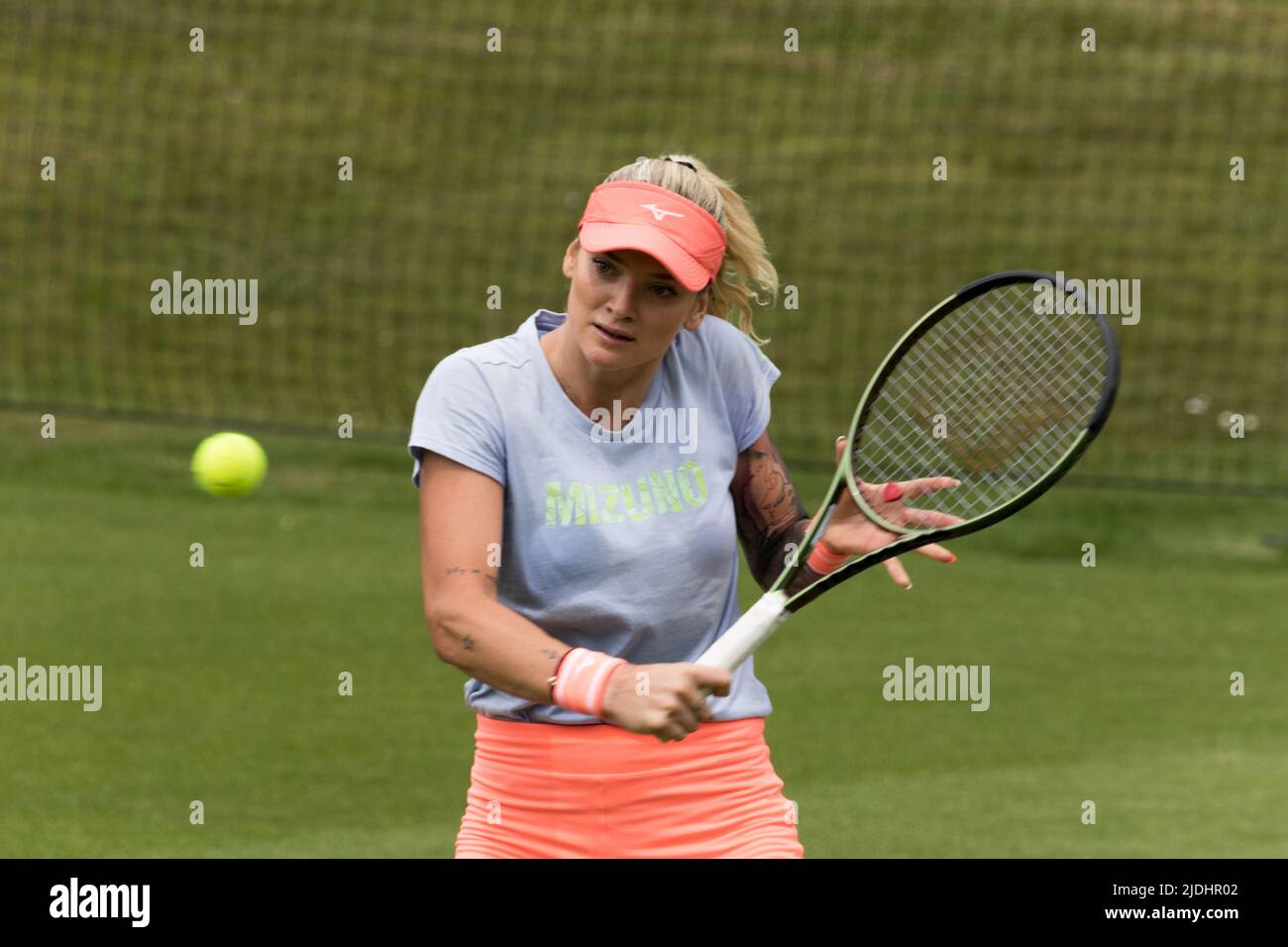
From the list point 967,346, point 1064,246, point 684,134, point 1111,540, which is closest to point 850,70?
point 684,134

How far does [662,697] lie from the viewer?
2.73 m

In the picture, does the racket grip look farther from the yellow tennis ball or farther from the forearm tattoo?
the yellow tennis ball

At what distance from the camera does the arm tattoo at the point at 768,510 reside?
11.1 feet

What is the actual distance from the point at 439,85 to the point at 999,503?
10821 mm

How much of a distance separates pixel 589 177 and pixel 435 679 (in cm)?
659

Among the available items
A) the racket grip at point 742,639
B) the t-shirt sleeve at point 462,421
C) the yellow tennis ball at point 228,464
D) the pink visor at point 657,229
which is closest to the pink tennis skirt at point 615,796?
the racket grip at point 742,639

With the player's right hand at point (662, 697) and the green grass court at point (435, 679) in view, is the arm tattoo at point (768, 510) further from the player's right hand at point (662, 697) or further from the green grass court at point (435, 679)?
the green grass court at point (435, 679)

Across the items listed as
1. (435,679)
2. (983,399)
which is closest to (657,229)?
(983,399)

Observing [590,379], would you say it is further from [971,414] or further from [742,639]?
[971,414]

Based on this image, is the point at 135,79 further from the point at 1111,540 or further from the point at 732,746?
the point at 732,746

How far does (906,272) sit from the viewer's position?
11.7 meters

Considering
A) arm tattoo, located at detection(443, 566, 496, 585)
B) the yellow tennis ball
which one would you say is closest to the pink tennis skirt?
arm tattoo, located at detection(443, 566, 496, 585)

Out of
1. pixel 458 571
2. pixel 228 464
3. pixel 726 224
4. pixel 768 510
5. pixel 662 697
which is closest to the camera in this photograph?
pixel 662 697

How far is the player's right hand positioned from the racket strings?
2.34 ft
